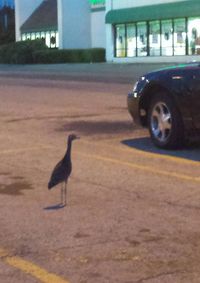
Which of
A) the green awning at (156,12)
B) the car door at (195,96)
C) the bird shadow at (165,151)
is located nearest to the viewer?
the car door at (195,96)

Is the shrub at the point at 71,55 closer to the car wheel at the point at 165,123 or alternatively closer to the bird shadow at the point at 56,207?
the car wheel at the point at 165,123

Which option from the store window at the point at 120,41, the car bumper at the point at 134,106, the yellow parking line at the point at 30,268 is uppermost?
the store window at the point at 120,41

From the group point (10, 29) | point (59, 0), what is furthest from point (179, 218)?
point (10, 29)

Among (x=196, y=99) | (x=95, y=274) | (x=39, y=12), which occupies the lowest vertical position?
→ (x=95, y=274)

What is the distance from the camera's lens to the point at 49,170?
8844mm

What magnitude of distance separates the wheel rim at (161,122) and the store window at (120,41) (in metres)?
43.2

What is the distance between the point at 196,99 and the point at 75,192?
2502mm

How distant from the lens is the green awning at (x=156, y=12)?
149 feet

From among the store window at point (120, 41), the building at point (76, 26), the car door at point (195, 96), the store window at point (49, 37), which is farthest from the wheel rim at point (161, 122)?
the store window at point (49, 37)

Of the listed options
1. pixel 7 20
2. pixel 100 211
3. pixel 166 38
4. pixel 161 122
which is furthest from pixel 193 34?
pixel 100 211

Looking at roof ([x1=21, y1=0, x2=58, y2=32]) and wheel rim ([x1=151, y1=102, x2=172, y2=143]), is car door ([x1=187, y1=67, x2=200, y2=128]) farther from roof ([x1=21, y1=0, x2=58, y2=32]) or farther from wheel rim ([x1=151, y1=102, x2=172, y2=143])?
roof ([x1=21, y1=0, x2=58, y2=32])

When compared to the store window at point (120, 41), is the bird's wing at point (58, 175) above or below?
below

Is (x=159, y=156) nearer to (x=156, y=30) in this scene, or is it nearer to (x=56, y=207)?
(x=56, y=207)

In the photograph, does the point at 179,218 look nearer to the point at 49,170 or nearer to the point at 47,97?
the point at 49,170
